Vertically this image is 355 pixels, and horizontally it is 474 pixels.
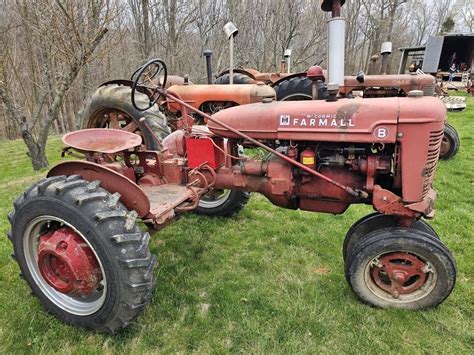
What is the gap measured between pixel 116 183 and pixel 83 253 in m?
0.45

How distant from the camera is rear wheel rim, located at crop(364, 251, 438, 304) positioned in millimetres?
2285

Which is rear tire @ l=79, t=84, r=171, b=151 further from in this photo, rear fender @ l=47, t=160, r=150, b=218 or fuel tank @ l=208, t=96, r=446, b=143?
fuel tank @ l=208, t=96, r=446, b=143

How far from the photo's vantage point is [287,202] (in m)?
2.70

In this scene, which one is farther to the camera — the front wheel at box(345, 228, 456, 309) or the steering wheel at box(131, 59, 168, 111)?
the steering wheel at box(131, 59, 168, 111)

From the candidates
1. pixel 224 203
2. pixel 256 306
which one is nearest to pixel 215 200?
pixel 224 203

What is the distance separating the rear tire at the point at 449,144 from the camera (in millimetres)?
5699

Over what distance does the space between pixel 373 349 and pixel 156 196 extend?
172 centimetres

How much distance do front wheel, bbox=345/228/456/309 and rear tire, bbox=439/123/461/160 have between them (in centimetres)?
409

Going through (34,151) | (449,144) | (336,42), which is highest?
(336,42)

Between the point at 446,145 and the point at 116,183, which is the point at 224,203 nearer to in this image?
the point at 116,183

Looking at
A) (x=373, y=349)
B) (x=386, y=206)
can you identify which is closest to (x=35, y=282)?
(x=373, y=349)

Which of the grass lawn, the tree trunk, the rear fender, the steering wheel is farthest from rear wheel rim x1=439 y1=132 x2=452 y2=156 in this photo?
the tree trunk

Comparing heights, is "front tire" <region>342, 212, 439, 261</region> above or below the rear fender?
below

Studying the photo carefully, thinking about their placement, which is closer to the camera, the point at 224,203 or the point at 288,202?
the point at 288,202
